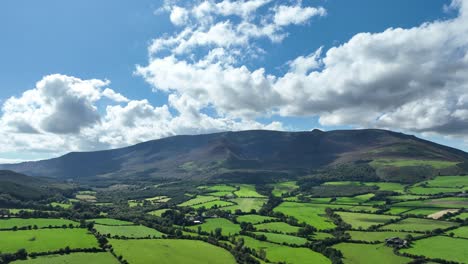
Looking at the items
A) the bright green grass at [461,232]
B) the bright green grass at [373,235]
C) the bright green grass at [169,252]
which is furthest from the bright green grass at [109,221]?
the bright green grass at [461,232]

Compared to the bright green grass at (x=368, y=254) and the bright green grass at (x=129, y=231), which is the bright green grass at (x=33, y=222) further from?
the bright green grass at (x=368, y=254)

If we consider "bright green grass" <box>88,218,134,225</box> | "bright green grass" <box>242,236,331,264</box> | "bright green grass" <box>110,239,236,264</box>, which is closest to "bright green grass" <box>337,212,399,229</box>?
"bright green grass" <box>242,236,331,264</box>

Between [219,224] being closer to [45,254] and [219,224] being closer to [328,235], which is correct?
[328,235]

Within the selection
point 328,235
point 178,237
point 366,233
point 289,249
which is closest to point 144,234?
point 178,237

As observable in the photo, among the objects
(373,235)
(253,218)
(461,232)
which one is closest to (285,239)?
(373,235)

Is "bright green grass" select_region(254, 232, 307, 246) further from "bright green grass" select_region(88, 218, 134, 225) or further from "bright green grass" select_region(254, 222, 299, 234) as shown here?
"bright green grass" select_region(88, 218, 134, 225)

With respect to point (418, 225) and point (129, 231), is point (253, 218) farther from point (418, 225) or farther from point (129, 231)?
point (418, 225)
